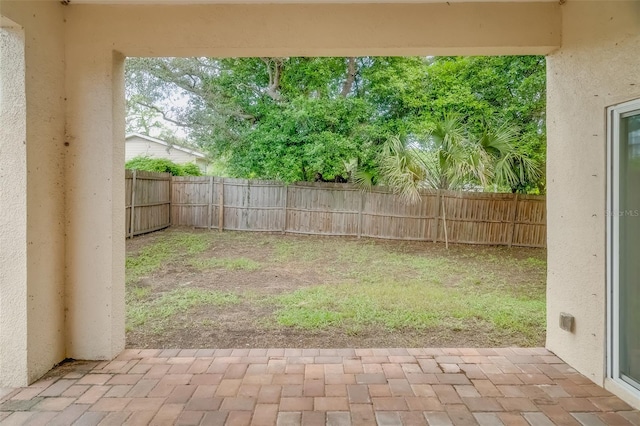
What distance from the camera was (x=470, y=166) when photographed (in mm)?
7160

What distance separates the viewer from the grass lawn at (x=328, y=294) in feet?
12.1

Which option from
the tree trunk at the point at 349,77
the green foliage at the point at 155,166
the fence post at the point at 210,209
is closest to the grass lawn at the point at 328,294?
the fence post at the point at 210,209

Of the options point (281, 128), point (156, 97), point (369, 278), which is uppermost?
point (156, 97)

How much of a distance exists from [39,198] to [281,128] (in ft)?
22.5

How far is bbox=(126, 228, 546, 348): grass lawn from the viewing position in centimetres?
369

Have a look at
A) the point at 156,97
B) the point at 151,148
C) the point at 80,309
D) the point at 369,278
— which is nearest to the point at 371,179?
the point at 369,278

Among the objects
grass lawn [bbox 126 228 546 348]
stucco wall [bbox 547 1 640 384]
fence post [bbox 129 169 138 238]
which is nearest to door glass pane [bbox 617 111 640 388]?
stucco wall [bbox 547 1 640 384]

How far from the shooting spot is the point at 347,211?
9.46 m

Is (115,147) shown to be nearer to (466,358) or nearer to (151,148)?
(466,358)

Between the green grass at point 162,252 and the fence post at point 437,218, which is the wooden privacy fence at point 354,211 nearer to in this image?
the fence post at point 437,218

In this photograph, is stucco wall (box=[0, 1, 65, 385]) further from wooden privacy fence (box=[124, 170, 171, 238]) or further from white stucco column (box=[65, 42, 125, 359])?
wooden privacy fence (box=[124, 170, 171, 238])

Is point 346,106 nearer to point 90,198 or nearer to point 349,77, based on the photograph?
point 349,77

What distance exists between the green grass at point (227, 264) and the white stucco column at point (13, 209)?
4124mm

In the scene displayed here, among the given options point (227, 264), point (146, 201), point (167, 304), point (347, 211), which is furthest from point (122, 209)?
point (347, 211)
